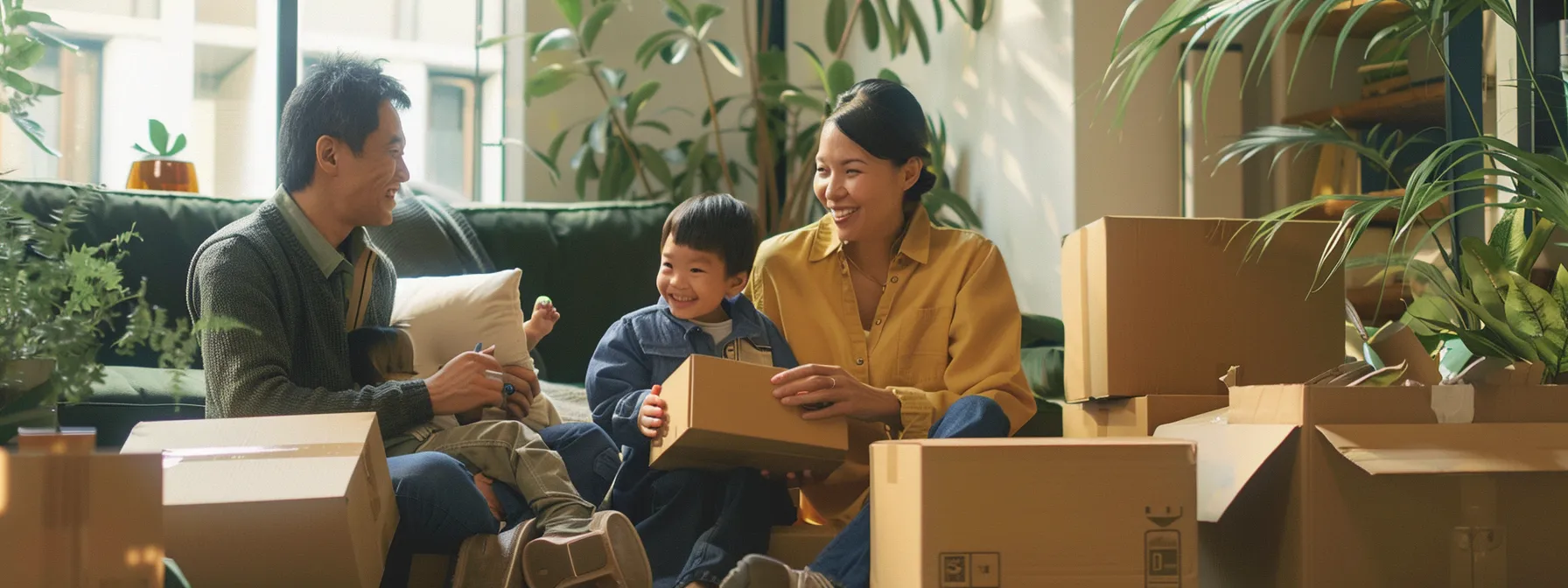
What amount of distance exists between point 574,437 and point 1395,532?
41.5 inches

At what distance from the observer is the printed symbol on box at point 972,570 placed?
Result: 136cm

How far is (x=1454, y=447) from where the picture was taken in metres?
1.45

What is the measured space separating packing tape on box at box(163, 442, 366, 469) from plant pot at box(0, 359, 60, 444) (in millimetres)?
240

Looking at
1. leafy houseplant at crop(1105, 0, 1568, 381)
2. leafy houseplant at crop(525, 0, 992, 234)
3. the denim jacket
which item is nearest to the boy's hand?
the denim jacket


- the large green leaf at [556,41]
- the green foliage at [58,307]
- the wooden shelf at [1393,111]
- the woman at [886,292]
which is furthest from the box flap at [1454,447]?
the large green leaf at [556,41]

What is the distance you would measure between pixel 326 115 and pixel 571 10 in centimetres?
180

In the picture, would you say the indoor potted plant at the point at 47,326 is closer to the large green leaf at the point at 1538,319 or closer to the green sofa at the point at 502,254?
the green sofa at the point at 502,254

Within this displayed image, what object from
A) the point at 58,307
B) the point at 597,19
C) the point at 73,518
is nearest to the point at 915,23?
the point at 597,19

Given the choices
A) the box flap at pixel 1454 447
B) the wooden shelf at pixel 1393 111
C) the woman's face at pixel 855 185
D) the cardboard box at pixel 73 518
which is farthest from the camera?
the wooden shelf at pixel 1393 111

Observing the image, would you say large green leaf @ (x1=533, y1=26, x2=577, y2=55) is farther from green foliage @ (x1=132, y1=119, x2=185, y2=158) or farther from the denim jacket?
the denim jacket

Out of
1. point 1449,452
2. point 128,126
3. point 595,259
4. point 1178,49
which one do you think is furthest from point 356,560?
point 128,126

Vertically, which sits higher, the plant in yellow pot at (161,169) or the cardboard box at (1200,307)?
the plant in yellow pot at (161,169)

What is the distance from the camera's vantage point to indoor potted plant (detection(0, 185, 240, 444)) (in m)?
1.06

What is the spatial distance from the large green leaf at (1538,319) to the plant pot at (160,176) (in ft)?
9.20
